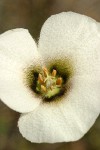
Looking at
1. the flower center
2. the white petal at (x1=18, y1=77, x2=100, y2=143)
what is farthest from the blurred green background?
the white petal at (x1=18, y1=77, x2=100, y2=143)

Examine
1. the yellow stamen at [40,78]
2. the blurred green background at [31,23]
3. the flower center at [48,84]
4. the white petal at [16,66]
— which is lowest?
the blurred green background at [31,23]

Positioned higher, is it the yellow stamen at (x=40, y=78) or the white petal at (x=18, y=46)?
the white petal at (x=18, y=46)

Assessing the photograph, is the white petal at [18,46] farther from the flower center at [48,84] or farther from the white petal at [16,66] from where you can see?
the flower center at [48,84]

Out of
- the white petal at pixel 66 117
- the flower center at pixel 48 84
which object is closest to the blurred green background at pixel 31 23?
the flower center at pixel 48 84

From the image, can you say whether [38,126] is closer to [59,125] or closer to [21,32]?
[59,125]

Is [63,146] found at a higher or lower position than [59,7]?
lower

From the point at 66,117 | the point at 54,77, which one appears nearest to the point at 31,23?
the point at 54,77

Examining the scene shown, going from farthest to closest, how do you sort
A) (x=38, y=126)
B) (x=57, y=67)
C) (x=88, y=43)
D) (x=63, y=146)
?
(x=63, y=146), (x=57, y=67), (x=88, y=43), (x=38, y=126)

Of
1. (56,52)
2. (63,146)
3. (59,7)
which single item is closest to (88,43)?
(56,52)
